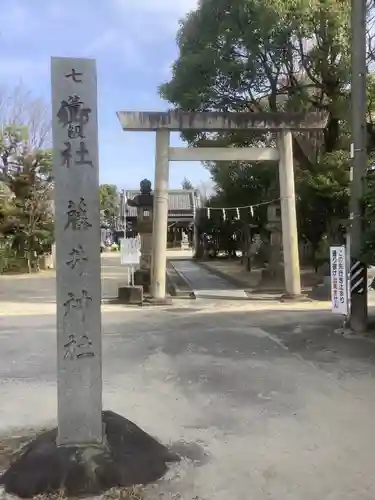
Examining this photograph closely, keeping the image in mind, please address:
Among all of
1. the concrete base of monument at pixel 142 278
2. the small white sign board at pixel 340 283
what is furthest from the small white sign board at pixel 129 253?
the small white sign board at pixel 340 283

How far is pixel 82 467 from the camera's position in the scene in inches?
159

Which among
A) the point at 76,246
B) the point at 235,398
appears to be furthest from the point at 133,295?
the point at 76,246

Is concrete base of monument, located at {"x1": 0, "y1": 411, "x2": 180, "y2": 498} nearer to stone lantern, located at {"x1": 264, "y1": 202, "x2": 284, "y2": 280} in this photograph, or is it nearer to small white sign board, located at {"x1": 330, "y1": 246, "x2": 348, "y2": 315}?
small white sign board, located at {"x1": 330, "y1": 246, "x2": 348, "y2": 315}

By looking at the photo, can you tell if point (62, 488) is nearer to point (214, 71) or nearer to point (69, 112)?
point (69, 112)

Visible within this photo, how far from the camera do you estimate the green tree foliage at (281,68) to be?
16.9m

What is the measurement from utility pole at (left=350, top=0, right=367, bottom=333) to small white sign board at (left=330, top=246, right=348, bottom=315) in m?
0.17

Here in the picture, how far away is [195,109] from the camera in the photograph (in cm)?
1914

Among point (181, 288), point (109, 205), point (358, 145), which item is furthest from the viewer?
point (109, 205)

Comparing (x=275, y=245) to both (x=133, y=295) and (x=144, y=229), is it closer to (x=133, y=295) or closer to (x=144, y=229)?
(x=144, y=229)

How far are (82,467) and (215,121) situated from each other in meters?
12.9

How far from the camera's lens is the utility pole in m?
10.2

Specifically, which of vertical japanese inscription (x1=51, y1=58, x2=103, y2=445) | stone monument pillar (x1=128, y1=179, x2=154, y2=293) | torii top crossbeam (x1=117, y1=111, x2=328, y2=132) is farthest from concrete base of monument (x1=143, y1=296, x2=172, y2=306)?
vertical japanese inscription (x1=51, y1=58, x2=103, y2=445)

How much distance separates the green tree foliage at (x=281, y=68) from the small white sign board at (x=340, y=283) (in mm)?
8044

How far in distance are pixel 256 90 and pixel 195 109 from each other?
2.19 m
